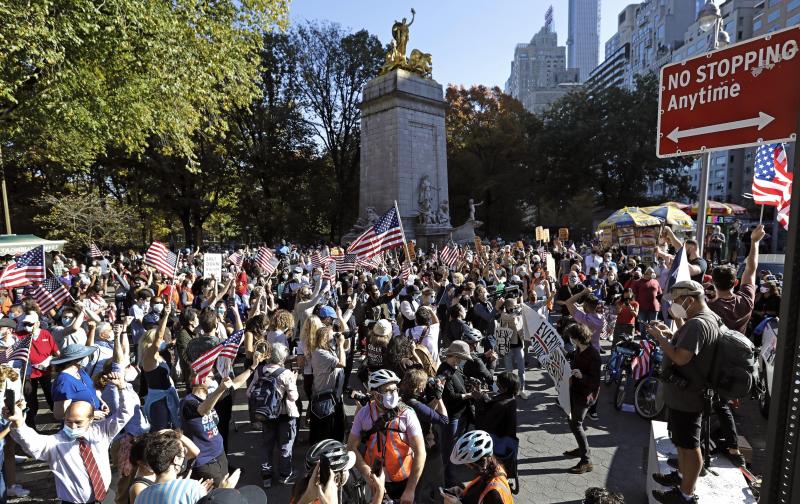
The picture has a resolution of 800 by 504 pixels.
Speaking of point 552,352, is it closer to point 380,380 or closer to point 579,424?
point 579,424

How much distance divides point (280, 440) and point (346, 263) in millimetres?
7216

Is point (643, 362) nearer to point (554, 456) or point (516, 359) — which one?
point (516, 359)

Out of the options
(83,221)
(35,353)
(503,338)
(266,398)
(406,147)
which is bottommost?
(503,338)

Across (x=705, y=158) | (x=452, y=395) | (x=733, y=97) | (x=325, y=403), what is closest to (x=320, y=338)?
(x=325, y=403)

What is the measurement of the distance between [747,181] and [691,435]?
286 feet

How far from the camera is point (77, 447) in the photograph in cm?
375

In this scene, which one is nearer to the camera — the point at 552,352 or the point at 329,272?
the point at 552,352

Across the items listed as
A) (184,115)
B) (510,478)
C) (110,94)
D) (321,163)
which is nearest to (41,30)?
(110,94)

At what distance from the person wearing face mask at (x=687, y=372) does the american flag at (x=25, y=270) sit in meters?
9.84

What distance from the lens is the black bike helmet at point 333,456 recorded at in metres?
2.92

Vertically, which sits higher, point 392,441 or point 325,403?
point 392,441

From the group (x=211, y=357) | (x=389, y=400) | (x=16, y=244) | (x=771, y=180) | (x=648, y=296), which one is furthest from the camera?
(x=16, y=244)

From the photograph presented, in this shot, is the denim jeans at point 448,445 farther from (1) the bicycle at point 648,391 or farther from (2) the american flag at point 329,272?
(2) the american flag at point 329,272

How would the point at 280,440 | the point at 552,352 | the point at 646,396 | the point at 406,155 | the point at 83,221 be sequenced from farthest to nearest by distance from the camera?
the point at 406,155
the point at 83,221
the point at 646,396
the point at 552,352
the point at 280,440
